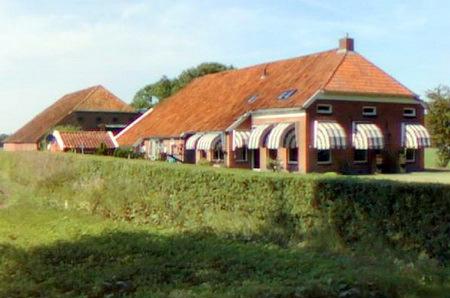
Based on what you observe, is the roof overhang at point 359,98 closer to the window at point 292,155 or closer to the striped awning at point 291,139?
the striped awning at point 291,139

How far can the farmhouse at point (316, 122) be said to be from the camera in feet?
123

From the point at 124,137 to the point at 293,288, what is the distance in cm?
4653

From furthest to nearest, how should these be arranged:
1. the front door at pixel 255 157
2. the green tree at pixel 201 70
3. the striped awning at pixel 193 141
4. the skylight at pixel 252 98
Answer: the green tree at pixel 201 70 → the skylight at pixel 252 98 → the striped awning at pixel 193 141 → the front door at pixel 255 157

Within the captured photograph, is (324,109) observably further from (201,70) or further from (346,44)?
(201,70)

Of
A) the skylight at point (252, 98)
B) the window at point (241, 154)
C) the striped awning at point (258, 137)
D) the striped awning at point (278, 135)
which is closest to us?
the striped awning at point (278, 135)

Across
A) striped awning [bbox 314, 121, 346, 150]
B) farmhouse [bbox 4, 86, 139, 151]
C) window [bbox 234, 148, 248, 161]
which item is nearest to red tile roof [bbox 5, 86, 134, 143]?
farmhouse [bbox 4, 86, 139, 151]

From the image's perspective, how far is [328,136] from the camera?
1453 inches

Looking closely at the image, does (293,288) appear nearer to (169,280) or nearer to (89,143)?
(169,280)

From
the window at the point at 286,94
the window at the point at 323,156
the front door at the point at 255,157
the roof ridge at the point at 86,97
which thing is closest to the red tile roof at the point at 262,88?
the window at the point at 286,94

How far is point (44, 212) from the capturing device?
17.6 metres

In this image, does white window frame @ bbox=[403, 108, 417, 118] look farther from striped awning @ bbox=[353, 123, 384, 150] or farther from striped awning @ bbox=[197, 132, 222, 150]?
striped awning @ bbox=[197, 132, 222, 150]

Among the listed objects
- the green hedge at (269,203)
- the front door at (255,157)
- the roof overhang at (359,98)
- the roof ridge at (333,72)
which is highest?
the roof ridge at (333,72)

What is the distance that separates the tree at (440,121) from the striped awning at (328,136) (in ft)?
55.2

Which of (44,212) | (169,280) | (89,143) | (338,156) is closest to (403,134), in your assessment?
(338,156)
